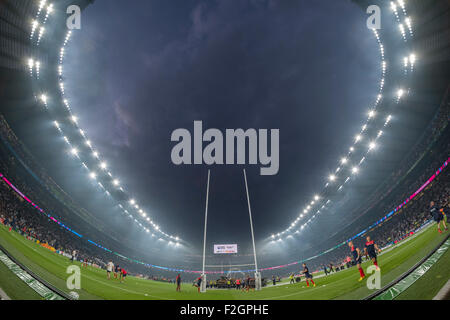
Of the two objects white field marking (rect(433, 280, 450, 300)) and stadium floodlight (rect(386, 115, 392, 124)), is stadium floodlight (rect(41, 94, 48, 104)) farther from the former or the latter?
stadium floodlight (rect(386, 115, 392, 124))

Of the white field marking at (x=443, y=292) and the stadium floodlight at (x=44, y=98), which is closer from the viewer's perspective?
the white field marking at (x=443, y=292)

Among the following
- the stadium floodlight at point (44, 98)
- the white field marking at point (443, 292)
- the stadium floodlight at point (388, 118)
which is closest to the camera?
the white field marking at point (443, 292)

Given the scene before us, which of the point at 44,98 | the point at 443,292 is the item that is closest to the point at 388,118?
the point at 443,292

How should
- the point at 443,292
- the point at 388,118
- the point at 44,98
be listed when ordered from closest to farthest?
1. the point at 443,292
2. the point at 44,98
3. the point at 388,118

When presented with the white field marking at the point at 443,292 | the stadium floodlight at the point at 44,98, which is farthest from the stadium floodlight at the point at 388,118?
the stadium floodlight at the point at 44,98

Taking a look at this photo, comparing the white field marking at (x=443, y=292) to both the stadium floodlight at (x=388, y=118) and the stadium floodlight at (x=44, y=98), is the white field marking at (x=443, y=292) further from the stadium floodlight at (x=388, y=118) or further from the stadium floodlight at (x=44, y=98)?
the stadium floodlight at (x=44, y=98)

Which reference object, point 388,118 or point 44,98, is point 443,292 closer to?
point 388,118

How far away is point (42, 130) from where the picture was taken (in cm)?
2336

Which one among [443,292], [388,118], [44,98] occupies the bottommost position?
[443,292]

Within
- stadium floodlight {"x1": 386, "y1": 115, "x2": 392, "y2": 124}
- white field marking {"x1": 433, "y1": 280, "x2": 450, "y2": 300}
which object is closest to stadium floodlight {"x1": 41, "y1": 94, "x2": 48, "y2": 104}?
white field marking {"x1": 433, "y1": 280, "x2": 450, "y2": 300}

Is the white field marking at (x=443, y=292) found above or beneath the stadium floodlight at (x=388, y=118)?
beneath

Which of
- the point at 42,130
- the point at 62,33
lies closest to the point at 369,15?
the point at 62,33
